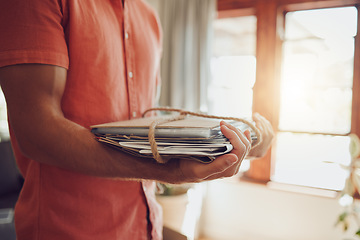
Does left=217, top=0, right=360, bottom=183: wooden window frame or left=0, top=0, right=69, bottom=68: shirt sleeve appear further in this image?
left=217, top=0, right=360, bottom=183: wooden window frame

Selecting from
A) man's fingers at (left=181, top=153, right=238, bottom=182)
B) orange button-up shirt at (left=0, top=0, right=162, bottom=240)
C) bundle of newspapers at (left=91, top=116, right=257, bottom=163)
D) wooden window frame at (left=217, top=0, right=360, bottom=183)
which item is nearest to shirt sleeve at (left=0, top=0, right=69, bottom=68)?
orange button-up shirt at (left=0, top=0, right=162, bottom=240)

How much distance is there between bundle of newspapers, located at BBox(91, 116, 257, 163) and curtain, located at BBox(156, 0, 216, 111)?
92.6 inches

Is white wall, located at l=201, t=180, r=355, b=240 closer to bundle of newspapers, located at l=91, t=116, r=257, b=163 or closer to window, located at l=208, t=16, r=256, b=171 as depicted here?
window, located at l=208, t=16, r=256, b=171

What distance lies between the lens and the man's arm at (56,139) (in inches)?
18.7

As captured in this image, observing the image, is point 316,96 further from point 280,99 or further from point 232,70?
point 232,70

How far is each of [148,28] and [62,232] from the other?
1.83ft

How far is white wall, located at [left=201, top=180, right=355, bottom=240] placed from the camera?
2.48 m

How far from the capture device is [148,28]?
0.82 m

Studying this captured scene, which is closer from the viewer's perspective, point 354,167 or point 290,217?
point 354,167

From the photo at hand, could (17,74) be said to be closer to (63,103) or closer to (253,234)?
(63,103)

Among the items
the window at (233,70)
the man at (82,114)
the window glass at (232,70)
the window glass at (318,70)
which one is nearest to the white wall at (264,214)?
the window at (233,70)

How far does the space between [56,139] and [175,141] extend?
0.20 metres

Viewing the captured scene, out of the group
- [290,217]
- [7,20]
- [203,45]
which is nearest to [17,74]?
[7,20]

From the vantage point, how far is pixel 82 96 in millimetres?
603
